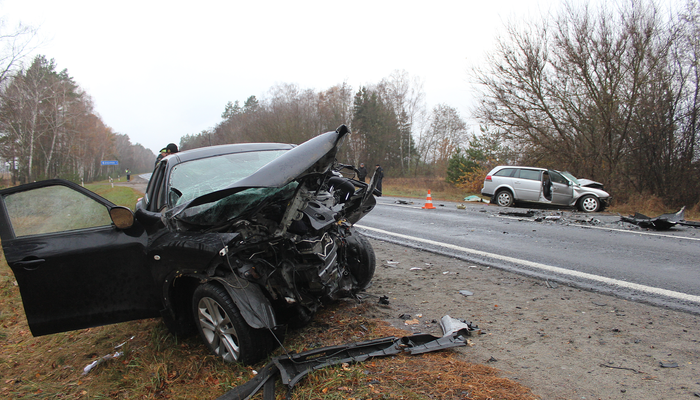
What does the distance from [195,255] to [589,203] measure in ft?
46.7

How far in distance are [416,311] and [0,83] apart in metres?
30.7

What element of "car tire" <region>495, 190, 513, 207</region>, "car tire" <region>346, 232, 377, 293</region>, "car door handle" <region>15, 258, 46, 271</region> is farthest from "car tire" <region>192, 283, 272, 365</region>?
"car tire" <region>495, 190, 513, 207</region>

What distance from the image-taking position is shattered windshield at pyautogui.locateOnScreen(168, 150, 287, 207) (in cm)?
345

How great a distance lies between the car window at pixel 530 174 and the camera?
14.5 metres

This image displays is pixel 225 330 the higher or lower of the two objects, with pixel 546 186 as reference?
lower

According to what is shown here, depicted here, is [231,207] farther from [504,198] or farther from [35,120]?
[35,120]

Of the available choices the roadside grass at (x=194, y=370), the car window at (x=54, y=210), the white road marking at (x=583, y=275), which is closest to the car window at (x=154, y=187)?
the car window at (x=54, y=210)

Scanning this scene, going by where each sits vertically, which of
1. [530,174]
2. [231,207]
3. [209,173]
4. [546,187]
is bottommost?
[231,207]

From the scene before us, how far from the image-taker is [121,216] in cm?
308

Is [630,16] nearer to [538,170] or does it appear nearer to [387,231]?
[538,170]

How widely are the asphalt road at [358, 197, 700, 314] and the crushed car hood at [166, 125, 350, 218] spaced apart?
3.19m

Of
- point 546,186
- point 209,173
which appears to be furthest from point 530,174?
point 209,173

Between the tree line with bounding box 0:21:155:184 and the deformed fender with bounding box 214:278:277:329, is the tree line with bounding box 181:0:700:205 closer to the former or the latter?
the deformed fender with bounding box 214:278:277:329

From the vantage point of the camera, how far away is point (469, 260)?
5.50 m
